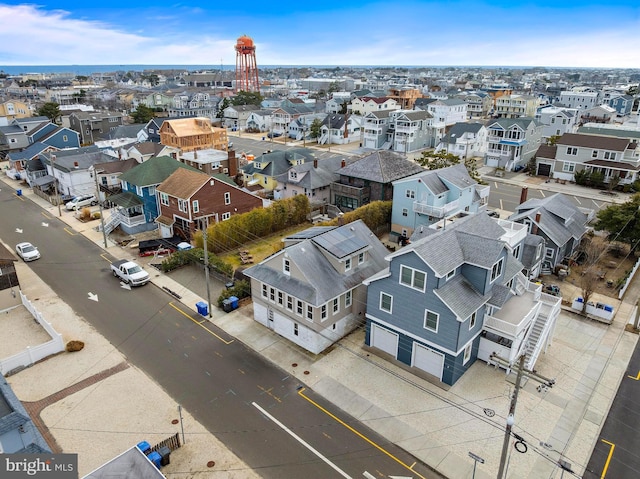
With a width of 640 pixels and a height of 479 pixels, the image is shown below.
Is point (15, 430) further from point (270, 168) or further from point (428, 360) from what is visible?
point (270, 168)

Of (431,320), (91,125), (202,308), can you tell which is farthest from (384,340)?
(91,125)

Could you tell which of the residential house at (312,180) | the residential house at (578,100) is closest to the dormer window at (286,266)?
the residential house at (312,180)

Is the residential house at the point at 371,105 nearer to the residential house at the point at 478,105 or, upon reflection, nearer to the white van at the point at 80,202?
the residential house at the point at 478,105

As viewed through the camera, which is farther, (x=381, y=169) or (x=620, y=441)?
(x=381, y=169)

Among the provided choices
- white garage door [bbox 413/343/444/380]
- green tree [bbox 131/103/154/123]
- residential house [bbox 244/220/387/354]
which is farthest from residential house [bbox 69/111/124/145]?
white garage door [bbox 413/343/444/380]

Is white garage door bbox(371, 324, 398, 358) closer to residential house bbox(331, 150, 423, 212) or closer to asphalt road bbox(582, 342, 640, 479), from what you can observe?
asphalt road bbox(582, 342, 640, 479)

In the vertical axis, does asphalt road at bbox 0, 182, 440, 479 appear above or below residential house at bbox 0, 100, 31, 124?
below
